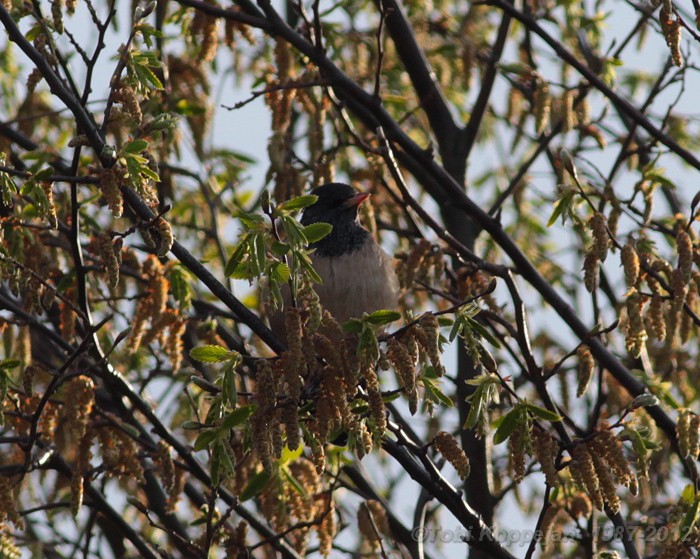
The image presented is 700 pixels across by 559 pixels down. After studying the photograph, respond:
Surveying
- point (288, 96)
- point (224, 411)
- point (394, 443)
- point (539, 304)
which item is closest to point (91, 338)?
point (224, 411)

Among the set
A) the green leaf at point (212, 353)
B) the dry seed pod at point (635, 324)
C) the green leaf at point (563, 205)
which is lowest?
the green leaf at point (212, 353)

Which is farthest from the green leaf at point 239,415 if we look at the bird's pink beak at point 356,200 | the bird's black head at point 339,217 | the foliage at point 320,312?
the bird's pink beak at point 356,200

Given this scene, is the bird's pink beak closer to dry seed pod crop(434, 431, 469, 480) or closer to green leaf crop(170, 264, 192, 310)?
green leaf crop(170, 264, 192, 310)

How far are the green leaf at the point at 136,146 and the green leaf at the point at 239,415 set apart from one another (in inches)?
28.4

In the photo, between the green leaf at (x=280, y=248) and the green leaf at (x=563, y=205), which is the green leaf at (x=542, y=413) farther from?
the green leaf at (x=563, y=205)

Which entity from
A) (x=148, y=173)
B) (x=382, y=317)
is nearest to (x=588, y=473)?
(x=382, y=317)

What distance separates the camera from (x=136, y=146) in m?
2.63

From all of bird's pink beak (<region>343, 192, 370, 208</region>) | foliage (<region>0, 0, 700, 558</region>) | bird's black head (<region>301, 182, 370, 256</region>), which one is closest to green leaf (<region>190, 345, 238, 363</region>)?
foliage (<region>0, 0, 700, 558</region>)

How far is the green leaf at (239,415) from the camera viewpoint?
2.54 meters

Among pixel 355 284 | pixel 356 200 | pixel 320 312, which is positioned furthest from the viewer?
pixel 356 200

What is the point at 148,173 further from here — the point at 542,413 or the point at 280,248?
the point at 542,413

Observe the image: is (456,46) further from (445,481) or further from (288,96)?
(445,481)

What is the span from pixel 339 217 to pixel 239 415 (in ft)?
7.07

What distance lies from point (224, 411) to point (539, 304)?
4.07 metres
